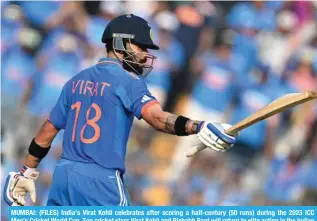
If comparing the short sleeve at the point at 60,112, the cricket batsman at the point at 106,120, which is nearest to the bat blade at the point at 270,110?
the cricket batsman at the point at 106,120

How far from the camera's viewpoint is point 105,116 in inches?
184

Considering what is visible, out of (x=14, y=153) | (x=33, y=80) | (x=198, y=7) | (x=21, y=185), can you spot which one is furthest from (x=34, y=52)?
(x=21, y=185)

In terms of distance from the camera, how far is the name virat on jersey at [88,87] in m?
4.72

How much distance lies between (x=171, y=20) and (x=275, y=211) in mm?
3939

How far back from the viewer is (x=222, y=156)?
388 inches

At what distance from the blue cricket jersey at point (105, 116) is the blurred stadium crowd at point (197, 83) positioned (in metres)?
Answer: 4.22

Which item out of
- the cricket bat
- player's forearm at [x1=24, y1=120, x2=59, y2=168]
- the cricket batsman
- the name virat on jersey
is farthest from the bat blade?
player's forearm at [x1=24, y1=120, x2=59, y2=168]

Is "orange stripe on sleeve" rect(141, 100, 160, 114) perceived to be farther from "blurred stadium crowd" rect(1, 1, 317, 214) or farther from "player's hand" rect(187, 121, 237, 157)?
"blurred stadium crowd" rect(1, 1, 317, 214)

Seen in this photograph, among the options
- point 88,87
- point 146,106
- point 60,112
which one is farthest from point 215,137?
point 60,112

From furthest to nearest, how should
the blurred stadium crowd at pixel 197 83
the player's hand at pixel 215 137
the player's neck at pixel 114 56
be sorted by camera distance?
the blurred stadium crowd at pixel 197 83 → the player's neck at pixel 114 56 → the player's hand at pixel 215 137

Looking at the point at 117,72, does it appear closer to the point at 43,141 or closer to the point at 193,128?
the point at 193,128

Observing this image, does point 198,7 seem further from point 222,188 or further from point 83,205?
point 83,205

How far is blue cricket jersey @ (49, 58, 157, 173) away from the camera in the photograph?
4621 millimetres

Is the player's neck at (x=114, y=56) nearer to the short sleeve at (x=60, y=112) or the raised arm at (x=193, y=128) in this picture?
the short sleeve at (x=60, y=112)
